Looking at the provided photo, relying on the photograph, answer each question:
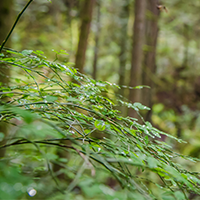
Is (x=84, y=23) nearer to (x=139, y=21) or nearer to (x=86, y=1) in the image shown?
(x=86, y=1)

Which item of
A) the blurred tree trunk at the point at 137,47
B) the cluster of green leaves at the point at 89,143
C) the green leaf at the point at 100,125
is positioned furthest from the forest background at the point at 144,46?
the green leaf at the point at 100,125

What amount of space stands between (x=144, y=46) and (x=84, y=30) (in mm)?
2217

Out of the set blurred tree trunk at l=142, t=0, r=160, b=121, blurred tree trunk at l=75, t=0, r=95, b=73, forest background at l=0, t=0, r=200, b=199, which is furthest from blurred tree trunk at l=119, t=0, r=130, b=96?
blurred tree trunk at l=75, t=0, r=95, b=73

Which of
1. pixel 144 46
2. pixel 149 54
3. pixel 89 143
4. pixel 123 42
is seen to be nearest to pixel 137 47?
pixel 144 46

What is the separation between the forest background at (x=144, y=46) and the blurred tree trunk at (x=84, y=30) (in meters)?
1.23

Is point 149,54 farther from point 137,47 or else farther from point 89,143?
point 89,143

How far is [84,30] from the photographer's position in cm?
372

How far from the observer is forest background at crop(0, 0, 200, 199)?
5.45m

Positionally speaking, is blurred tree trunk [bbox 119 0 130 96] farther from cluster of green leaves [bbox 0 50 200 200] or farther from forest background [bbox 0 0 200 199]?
cluster of green leaves [bbox 0 50 200 200]

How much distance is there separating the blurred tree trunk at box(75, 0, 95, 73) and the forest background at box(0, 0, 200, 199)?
123 cm

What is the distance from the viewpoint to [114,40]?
789 centimetres

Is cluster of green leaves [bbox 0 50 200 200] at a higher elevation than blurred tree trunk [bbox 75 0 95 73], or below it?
below

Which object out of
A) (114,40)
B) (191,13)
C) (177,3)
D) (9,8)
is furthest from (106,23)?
(9,8)

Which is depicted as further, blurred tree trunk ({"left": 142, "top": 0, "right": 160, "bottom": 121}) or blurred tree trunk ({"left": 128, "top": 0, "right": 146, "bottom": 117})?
blurred tree trunk ({"left": 142, "top": 0, "right": 160, "bottom": 121})
